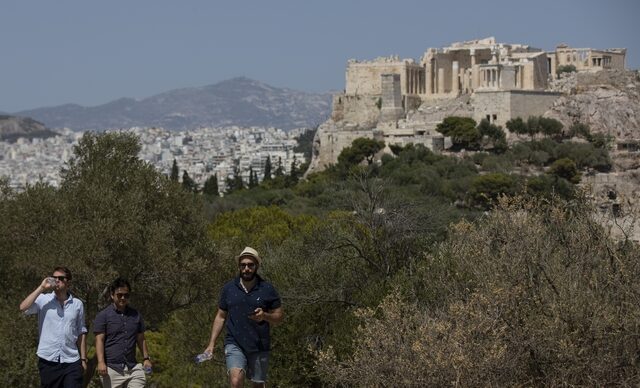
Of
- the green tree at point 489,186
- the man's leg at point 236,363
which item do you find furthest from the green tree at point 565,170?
the man's leg at point 236,363

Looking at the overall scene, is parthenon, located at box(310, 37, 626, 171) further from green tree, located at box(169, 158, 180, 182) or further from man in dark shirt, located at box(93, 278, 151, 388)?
man in dark shirt, located at box(93, 278, 151, 388)

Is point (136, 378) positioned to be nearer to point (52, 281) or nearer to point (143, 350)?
point (143, 350)

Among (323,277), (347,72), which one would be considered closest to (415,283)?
(323,277)

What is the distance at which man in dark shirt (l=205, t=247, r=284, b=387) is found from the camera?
27.5 feet

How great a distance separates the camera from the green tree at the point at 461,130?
5416cm

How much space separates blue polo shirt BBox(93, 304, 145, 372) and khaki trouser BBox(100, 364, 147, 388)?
40 millimetres

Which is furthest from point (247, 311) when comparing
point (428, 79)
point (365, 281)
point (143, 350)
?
point (428, 79)

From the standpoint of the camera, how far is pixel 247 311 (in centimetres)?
841

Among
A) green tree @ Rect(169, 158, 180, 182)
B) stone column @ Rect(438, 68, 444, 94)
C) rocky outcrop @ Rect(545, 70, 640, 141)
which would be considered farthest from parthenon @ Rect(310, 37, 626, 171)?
green tree @ Rect(169, 158, 180, 182)

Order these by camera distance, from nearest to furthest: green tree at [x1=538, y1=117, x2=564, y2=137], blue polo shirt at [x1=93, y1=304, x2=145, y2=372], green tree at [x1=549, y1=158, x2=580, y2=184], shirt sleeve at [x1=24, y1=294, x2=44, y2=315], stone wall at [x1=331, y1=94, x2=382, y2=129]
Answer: shirt sleeve at [x1=24, y1=294, x2=44, y2=315]
blue polo shirt at [x1=93, y1=304, x2=145, y2=372]
green tree at [x1=549, y1=158, x2=580, y2=184]
green tree at [x1=538, y1=117, x2=564, y2=137]
stone wall at [x1=331, y1=94, x2=382, y2=129]

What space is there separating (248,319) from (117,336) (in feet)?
3.57

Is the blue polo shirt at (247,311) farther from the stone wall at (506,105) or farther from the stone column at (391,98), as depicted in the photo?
the stone column at (391,98)

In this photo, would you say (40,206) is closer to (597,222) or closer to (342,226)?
(342,226)

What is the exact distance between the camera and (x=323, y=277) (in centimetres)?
1582
